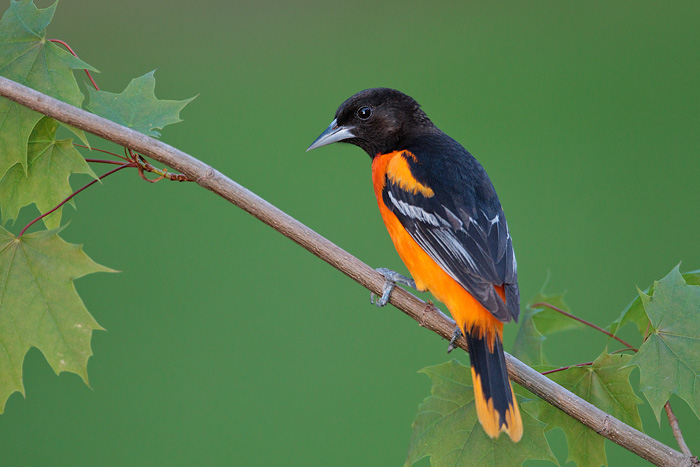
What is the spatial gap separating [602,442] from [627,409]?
121mm

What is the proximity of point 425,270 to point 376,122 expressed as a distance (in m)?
0.69

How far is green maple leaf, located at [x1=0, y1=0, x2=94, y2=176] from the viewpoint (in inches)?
62.1

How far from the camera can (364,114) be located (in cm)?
226

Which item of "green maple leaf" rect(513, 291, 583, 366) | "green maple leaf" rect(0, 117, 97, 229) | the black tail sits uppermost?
"green maple leaf" rect(513, 291, 583, 366)

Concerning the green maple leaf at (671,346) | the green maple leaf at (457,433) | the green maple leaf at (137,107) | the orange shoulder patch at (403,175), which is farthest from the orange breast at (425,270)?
the green maple leaf at (137,107)

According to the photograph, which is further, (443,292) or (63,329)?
(443,292)

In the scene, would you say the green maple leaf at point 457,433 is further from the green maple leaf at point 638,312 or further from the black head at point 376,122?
the black head at point 376,122

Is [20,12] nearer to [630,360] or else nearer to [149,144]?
[149,144]

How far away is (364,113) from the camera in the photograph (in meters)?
2.26

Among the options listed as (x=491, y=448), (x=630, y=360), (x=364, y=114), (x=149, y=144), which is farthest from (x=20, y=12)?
(x=630, y=360)

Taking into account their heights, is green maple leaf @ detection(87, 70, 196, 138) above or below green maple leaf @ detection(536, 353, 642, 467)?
above

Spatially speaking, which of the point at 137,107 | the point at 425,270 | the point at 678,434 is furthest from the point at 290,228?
the point at 678,434

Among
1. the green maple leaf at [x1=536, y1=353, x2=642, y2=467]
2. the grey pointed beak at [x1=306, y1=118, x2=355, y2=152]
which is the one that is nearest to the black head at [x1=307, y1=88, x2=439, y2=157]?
the grey pointed beak at [x1=306, y1=118, x2=355, y2=152]

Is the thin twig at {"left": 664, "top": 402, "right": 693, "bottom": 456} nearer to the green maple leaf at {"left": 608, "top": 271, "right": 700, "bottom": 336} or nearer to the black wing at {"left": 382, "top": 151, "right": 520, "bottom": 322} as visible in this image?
the green maple leaf at {"left": 608, "top": 271, "right": 700, "bottom": 336}
